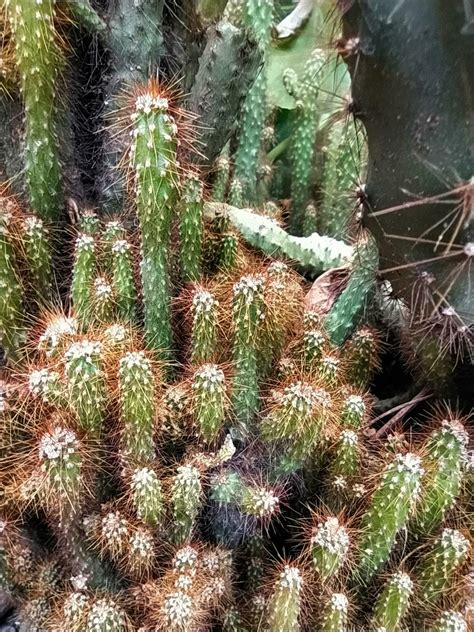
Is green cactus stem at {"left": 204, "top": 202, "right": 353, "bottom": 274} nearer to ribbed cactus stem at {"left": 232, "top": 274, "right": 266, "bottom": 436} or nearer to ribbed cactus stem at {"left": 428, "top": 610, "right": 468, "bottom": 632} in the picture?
ribbed cactus stem at {"left": 232, "top": 274, "right": 266, "bottom": 436}

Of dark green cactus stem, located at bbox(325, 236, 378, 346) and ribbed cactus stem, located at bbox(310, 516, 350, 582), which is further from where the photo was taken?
dark green cactus stem, located at bbox(325, 236, 378, 346)

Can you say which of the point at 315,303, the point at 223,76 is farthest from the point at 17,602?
the point at 223,76

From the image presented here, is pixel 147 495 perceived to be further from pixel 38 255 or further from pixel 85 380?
pixel 38 255

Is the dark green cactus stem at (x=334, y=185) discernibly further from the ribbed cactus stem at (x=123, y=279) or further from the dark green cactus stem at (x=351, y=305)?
the ribbed cactus stem at (x=123, y=279)

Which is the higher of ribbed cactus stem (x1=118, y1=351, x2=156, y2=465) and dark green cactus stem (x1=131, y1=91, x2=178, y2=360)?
dark green cactus stem (x1=131, y1=91, x2=178, y2=360)

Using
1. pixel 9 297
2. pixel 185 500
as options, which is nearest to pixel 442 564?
pixel 185 500

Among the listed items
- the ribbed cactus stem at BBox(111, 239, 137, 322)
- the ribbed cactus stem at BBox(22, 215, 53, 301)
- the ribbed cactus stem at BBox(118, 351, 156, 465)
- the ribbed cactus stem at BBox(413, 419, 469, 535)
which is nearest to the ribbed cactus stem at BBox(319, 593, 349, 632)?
the ribbed cactus stem at BBox(413, 419, 469, 535)
